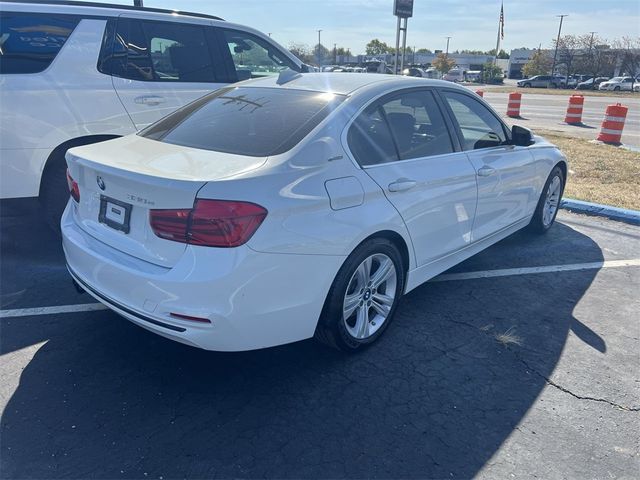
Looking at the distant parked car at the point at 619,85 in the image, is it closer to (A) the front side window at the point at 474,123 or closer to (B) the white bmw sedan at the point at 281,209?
(A) the front side window at the point at 474,123

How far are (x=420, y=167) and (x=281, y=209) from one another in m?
1.31

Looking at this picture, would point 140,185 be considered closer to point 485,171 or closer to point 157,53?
point 485,171


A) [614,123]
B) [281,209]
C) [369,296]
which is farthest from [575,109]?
[281,209]

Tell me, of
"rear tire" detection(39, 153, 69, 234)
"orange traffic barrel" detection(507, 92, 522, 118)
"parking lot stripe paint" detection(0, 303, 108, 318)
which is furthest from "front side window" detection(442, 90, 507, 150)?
"orange traffic barrel" detection(507, 92, 522, 118)

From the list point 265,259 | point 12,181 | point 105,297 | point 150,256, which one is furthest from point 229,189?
point 12,181

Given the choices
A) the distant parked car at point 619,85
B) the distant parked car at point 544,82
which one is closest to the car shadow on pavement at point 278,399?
the distant parked car at point 619,85

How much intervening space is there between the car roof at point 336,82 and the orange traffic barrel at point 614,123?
370 inches

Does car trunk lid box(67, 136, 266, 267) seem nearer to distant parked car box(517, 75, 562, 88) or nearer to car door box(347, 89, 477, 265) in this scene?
car door box(347, 89, 477, 265)

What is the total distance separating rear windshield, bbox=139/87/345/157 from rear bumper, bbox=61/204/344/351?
0.68 m

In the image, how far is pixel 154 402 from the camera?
2775 millimetres

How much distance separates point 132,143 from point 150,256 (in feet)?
3.45

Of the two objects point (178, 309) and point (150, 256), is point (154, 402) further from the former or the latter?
point (150, 256)

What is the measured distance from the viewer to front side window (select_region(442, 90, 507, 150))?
13.4ft

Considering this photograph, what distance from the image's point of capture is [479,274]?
4.61 meters
